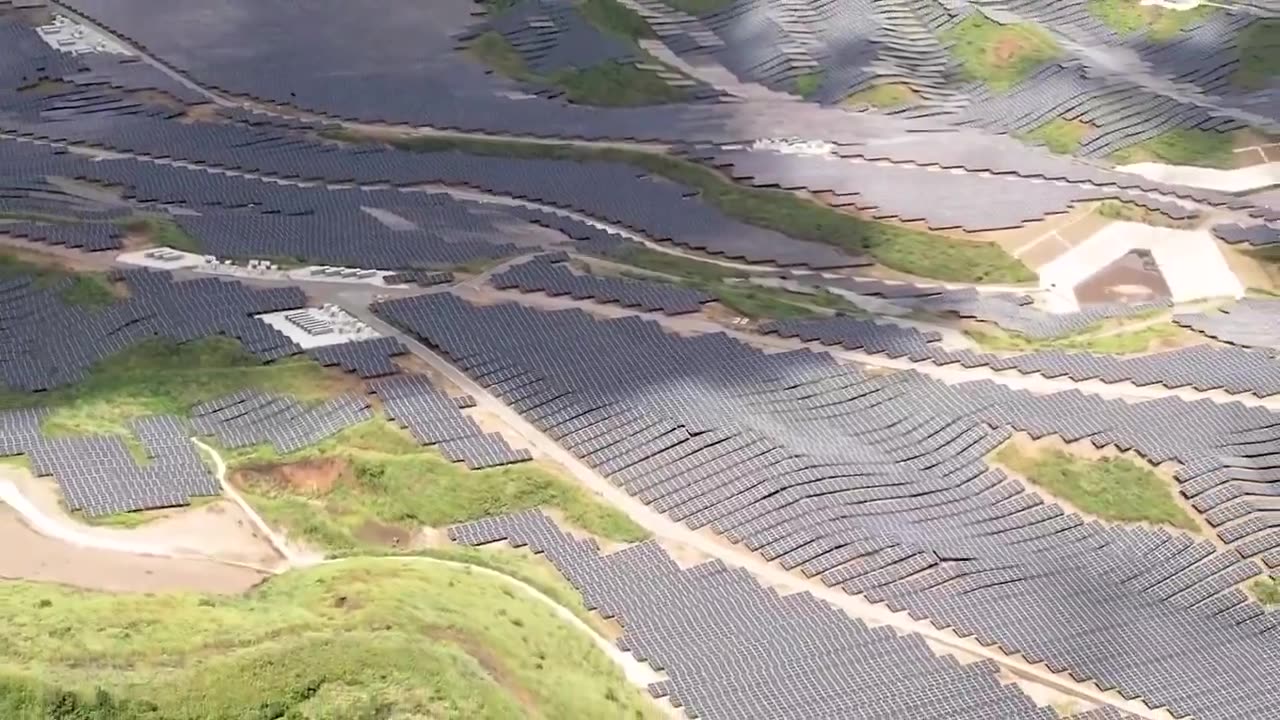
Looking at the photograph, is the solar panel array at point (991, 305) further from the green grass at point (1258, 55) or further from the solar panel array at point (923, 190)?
the green grass at point (1258, 55)

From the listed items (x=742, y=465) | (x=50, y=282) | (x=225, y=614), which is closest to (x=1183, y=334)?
(x=742, y=465)

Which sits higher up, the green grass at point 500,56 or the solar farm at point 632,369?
the green grass at point 500,56

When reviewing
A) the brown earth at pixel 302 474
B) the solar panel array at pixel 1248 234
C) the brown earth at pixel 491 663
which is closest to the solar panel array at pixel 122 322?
the brown earth at pixel 302 474

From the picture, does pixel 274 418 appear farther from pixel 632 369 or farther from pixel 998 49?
pixel 998 49

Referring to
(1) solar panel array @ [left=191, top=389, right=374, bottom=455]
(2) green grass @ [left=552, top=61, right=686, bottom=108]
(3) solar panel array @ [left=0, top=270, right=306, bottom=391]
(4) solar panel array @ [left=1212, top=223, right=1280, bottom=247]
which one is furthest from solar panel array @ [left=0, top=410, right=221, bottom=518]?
(4) solar panel array @ [left=1212, top=223, right=1280, bottom=247]

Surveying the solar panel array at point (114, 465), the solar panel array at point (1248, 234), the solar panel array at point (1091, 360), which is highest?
the solar panel array at point (114, 465)

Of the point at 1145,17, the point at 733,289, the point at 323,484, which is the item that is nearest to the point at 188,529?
the point at 323,484

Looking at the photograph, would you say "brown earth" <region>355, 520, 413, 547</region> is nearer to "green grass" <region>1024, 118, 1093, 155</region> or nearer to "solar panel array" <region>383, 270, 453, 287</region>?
"solar panel array" <region>383, 270, 453, 287</region>
